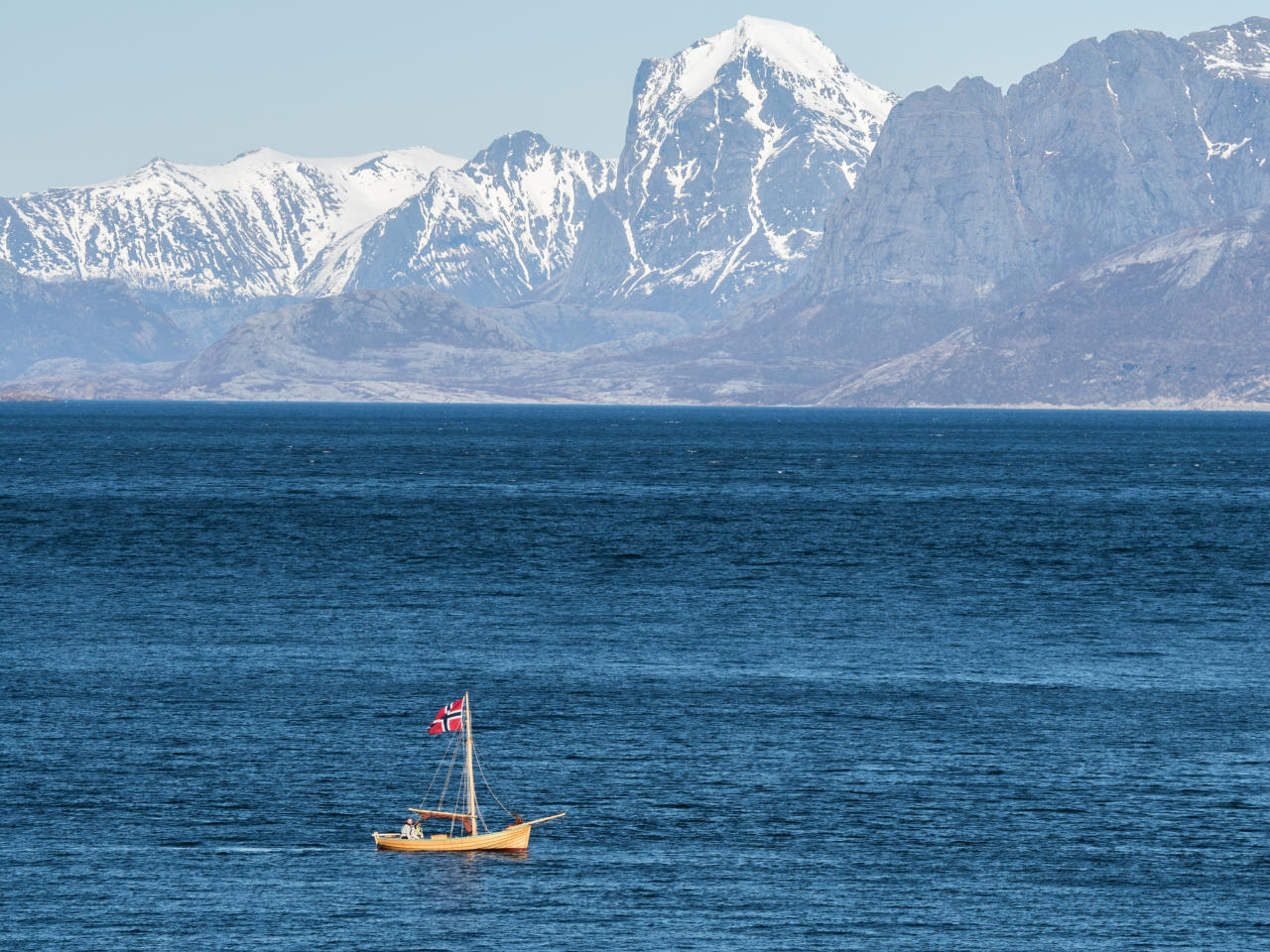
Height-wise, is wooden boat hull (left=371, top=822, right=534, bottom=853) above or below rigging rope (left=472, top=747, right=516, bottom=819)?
below

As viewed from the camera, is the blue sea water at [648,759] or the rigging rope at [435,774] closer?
the blue sea water at [648,759]

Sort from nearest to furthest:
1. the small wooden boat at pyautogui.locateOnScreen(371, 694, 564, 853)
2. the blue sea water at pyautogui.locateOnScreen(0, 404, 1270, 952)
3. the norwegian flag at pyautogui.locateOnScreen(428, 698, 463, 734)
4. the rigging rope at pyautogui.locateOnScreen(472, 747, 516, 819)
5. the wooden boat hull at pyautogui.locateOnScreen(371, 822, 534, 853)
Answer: the blue sea water at pyautogui.locateOnScreen(0, 404, 1270, 952) → the norwegian flag at pyautogui.locateOnScreen(428, 698, 463, 734) → the small wooden boat at pyautogui.locateOnScreen(371, 694, 564, 853) → the wooden boat hull at pyautogui.locateOnScreen(371, 822, 534, 853) → the rigging rope at pyautogui.locateOnScreen(472, 747, 516, 819)

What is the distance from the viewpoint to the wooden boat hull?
62.2 meters

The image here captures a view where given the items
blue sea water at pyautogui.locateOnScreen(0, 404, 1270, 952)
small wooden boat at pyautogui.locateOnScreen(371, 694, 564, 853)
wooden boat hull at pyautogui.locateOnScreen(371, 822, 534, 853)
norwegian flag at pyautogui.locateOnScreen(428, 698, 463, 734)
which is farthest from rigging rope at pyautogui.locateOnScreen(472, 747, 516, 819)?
norwegian flag at pyautogui.locateOnScreen(428, 698, 463, 734)

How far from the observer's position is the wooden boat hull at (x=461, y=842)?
62.2m

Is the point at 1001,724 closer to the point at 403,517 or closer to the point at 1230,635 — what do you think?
the point at 1230,635

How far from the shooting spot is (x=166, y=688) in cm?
8888

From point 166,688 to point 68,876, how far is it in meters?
30.3

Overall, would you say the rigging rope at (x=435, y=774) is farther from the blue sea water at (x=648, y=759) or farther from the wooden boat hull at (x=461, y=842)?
the wooden boat hull at (x=461, y=842)

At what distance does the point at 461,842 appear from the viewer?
6291 centimetres

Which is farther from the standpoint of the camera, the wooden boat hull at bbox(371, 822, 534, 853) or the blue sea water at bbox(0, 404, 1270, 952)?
the wooden boat hull at bbox(371, 822, 534, 853)

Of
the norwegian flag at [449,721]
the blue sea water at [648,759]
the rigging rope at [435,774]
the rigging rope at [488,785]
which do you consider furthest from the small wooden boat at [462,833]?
the rigging rope at [435,774]

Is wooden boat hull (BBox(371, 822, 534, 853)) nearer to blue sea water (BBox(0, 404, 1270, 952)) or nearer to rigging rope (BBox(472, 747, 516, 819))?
blue sea water (BBox(0, 404, 1270, 952))

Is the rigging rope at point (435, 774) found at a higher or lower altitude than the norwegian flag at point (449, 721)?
lower
